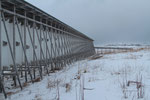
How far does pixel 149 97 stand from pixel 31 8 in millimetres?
6147

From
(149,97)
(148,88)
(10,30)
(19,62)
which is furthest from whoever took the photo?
(19,62)

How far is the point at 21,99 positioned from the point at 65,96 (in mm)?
1330

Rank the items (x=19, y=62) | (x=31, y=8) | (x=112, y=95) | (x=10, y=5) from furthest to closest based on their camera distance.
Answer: (x=19, y=62), (x=31, y=8), (x=10, y=5), (x=112, y=95)

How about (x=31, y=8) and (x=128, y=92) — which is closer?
(x=128, y=92)

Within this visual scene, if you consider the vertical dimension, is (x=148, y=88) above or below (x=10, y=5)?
below

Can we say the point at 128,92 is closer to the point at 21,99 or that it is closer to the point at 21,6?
the point at 21,99

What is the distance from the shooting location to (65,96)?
13.3ft

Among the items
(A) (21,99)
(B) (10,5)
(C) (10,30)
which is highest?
→ (B) (10,5)

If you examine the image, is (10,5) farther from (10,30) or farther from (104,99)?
(104,99)

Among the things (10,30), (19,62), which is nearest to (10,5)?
(10,30)

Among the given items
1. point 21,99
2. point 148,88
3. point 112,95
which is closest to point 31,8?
point 21,99

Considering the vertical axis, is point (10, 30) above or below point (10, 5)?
below

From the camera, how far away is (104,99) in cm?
369

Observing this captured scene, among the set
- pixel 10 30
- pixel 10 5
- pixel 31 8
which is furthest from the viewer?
pixel 10 30
